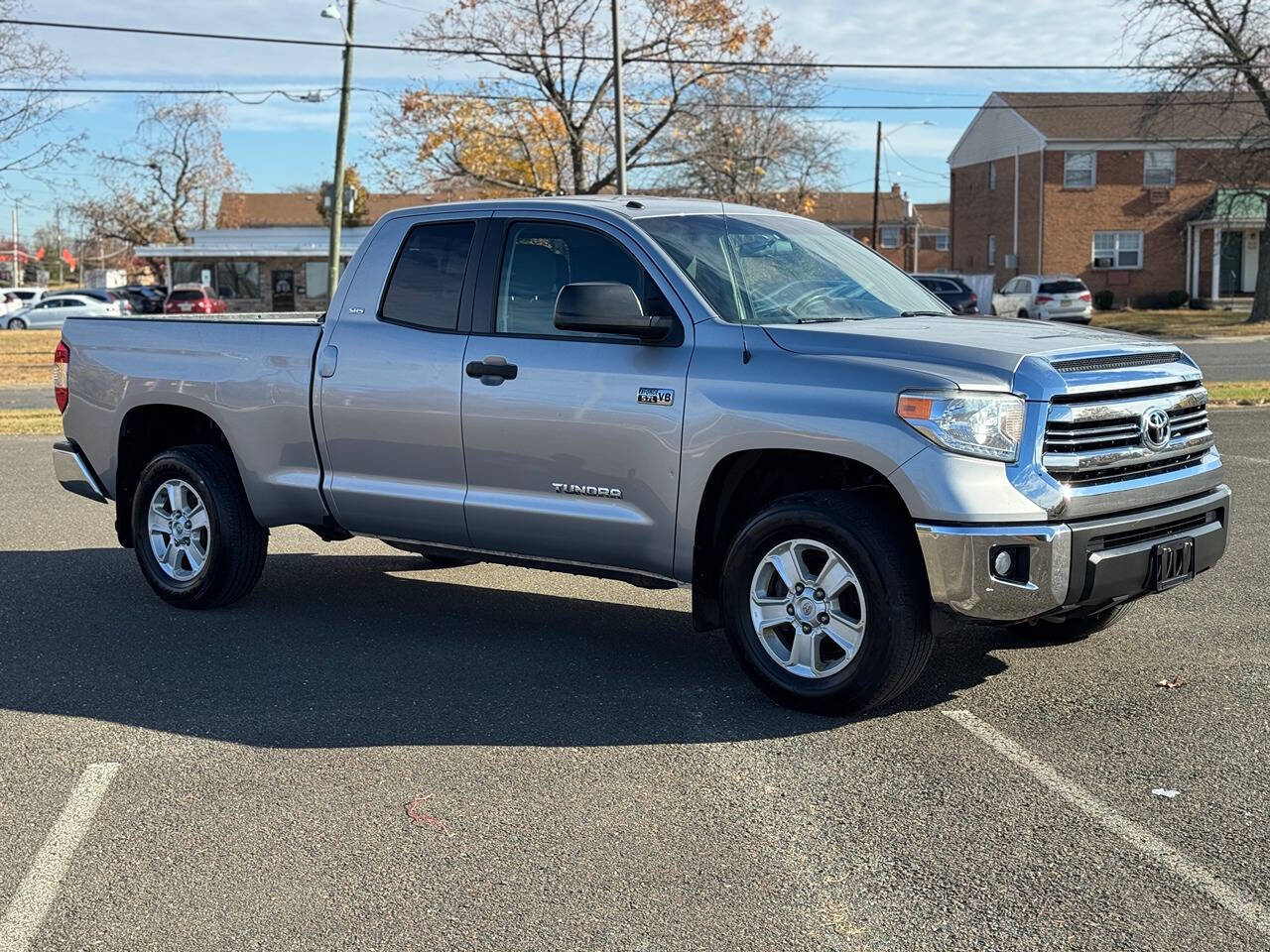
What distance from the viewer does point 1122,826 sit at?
175 inches

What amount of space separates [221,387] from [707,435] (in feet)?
9.68

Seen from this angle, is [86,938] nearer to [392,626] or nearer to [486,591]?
[392,626]

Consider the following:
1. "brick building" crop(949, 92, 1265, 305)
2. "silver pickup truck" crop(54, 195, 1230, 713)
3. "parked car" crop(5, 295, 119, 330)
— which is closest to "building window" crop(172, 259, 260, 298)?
"parked car" crop(5, 295, 119, 330)

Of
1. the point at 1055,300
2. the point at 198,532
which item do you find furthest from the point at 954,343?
the point at 1055,300

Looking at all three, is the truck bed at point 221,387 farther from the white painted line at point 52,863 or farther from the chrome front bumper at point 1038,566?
the chrome front bumper at point 1038,566

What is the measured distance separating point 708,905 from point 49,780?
2.49 meters

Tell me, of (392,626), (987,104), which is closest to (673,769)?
(392,626)

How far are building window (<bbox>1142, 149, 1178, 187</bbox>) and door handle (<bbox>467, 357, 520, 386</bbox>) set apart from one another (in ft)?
176

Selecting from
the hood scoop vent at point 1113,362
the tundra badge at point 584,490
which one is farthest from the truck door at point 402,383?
the hood scoop vent at point 1113,362

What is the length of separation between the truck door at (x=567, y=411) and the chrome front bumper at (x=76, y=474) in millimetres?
2770

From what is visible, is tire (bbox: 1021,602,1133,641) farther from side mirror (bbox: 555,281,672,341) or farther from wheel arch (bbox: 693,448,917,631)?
side mirror (bbox: 555,281,672,341)

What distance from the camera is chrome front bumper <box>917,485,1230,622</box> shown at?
5184mm

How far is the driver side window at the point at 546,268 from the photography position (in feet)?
21.0

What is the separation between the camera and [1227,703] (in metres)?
5.68
